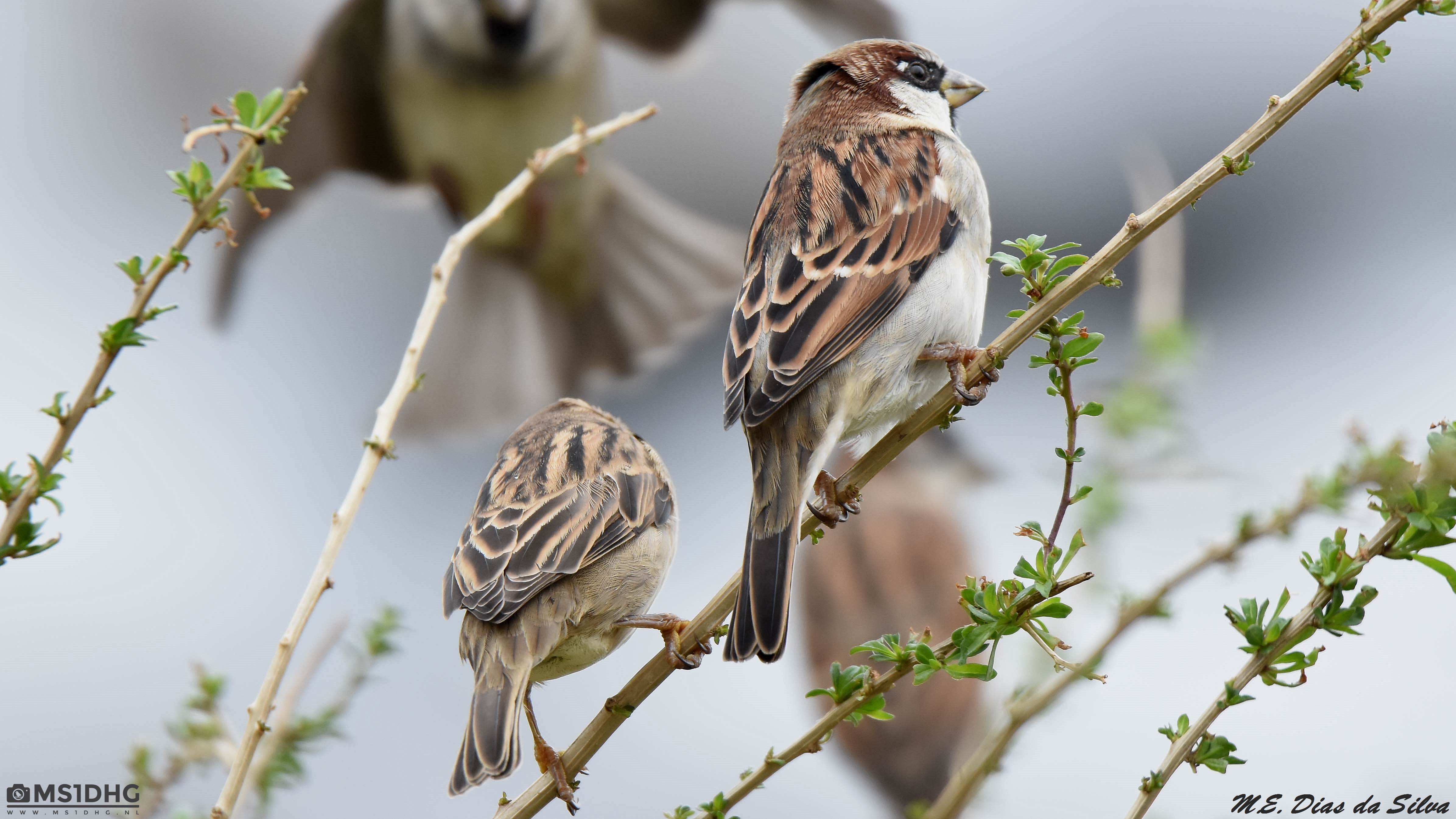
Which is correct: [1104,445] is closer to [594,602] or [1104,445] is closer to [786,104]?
[594,602]

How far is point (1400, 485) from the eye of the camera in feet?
4.32

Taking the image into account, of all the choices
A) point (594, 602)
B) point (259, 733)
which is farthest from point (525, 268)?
point (259, 733)

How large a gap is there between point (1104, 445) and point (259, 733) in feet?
5.18

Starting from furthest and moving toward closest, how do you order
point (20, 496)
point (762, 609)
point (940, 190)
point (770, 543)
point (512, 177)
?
point (512, 177) < point (940, 190) < point (770, 543) < point (762, 609) < point (20, 496)

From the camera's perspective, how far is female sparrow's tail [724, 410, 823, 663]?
184cm

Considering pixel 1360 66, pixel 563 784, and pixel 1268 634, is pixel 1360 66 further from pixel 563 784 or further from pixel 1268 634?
pixel 563 784

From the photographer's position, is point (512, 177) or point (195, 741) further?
point (512, 177)

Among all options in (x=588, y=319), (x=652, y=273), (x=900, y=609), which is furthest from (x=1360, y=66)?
(x=588, y=319)

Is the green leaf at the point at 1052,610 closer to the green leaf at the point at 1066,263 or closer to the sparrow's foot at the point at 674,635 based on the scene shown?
the green leaf at the point at 1066,263

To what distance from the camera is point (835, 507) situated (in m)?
2.15

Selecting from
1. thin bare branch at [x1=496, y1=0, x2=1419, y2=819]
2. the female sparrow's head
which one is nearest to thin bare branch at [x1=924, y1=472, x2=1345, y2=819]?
thin bare branch at [x1=496, y1=0, x2=1419, y2=819]

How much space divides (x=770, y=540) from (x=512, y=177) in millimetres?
4262

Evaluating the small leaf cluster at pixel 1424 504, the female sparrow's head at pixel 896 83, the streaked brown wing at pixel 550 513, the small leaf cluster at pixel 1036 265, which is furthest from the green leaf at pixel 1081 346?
the female sparrow's head at pixel 896 83

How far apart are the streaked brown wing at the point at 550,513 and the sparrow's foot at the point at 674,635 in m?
0.18
